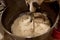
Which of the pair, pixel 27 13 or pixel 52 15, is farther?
pixel 27 13

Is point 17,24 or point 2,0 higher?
point 2,0

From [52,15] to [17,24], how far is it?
0.73 feet

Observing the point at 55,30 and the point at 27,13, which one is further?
the point at 27,13

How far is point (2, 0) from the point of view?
1138mm

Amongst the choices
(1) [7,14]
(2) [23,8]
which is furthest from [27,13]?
(1) [7,14]

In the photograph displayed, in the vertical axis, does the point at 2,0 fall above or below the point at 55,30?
above

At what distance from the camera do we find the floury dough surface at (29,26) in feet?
3.51

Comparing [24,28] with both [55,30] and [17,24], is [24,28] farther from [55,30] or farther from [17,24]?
[55,30]

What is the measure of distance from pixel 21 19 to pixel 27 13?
2.4 inches

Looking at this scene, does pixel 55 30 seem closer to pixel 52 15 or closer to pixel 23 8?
pixel 52 15

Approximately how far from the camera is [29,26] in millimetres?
1100

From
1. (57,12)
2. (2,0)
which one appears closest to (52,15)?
(57,12)

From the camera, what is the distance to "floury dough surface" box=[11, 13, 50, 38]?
1.07 meters

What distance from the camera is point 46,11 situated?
116 centimetres
